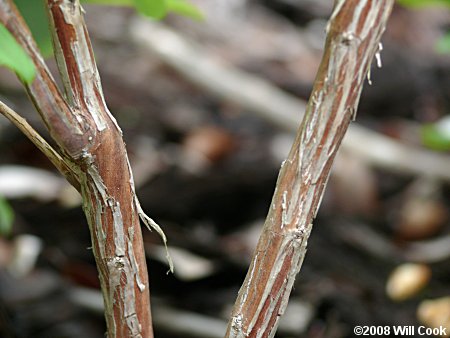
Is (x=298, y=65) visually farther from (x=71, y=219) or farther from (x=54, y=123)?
(x=54, y=123)

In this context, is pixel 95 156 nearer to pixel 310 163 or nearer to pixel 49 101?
pixel 49 101

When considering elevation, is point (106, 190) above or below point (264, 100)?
below

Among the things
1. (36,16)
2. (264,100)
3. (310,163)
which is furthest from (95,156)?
(264,100)

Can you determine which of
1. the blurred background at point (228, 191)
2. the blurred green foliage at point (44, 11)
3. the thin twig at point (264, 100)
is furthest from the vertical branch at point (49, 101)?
the thin twig at point (264, 100)

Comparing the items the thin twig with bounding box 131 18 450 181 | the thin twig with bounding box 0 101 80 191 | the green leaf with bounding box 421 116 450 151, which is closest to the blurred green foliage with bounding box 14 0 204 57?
the thin twig with bounding box 0 101 80 191

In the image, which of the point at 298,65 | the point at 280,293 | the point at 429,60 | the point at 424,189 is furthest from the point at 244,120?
the point at 280,293

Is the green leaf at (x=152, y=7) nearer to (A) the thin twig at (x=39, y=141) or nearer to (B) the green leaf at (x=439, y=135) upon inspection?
(A) the thin twig at (x=39, y=141)

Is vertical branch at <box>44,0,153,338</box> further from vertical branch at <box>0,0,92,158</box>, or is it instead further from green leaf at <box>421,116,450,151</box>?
green leaf at <box>421,116,450,151</box>
